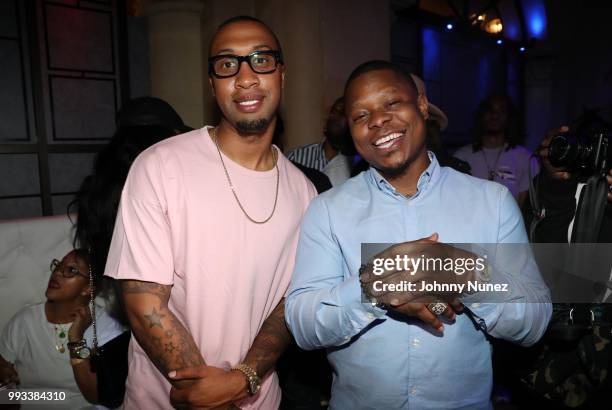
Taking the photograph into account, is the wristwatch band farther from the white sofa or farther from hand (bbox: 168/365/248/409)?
hand (bbox: 168/365/248/409)

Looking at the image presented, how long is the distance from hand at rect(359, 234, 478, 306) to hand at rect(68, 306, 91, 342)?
162 centimetres

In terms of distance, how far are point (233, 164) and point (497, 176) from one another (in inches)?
137

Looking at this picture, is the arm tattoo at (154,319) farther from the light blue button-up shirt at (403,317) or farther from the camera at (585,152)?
the camera at (585,152)

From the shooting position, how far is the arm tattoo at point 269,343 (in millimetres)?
1524

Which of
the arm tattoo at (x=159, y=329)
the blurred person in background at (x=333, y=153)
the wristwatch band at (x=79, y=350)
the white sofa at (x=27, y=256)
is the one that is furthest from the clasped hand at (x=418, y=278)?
the white sofa at (x=27, y=256)

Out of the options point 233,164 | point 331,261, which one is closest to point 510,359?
point 331,261

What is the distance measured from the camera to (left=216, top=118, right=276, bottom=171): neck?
1.68 m

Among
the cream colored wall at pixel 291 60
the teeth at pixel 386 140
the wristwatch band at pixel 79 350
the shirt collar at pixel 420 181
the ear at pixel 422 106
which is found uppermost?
the cream colored wall at pixel 291 60

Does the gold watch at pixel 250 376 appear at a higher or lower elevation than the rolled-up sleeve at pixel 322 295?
lower

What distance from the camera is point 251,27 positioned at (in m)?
1.65

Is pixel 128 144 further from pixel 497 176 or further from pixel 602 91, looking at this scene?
pixel 602 91

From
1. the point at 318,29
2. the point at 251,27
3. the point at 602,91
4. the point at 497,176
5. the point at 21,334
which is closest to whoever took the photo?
the point at 251,27

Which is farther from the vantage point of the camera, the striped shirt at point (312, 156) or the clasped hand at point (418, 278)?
the striped shirt at point (312, 156)

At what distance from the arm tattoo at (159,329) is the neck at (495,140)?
4038mm
